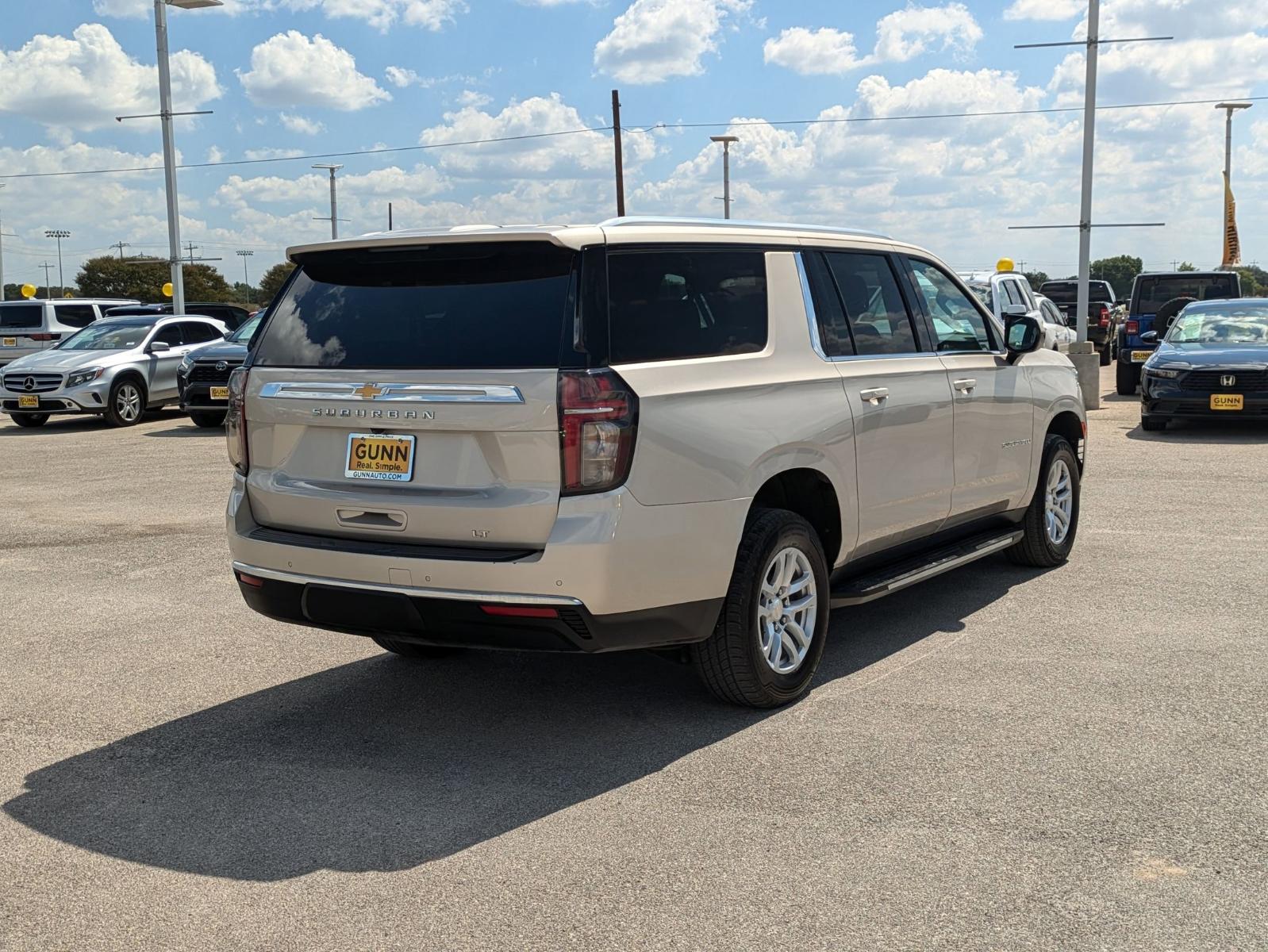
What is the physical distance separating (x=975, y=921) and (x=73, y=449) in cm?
1498

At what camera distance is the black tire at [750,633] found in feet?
16.1

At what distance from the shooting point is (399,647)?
600 centimetres

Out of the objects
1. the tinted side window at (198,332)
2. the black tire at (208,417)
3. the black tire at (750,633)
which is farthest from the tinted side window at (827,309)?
the tinted side window at (198,332)

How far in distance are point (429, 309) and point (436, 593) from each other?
1.00 meters

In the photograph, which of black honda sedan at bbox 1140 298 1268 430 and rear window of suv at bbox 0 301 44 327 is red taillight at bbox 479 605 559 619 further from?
rear window of suv at bbox 0 301 44 327

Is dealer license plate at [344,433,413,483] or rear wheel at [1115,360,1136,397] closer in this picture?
dealer license plate at [344,433,413,483]

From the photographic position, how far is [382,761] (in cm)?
476

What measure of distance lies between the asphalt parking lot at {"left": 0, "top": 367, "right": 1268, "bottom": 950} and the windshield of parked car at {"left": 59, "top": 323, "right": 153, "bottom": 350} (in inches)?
523

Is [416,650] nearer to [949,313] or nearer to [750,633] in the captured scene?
[750,633]

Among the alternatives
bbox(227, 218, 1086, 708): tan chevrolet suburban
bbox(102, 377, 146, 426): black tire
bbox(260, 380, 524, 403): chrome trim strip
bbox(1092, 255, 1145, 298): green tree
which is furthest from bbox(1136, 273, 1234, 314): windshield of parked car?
bbox(1092, 255, 1145, 298): green tree

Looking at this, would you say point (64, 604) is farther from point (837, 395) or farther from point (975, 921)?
point (975, 921)

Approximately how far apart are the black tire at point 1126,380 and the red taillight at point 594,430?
18432 mm

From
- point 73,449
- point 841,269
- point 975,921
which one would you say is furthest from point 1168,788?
point 73,449

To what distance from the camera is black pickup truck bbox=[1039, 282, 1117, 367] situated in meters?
31.4
